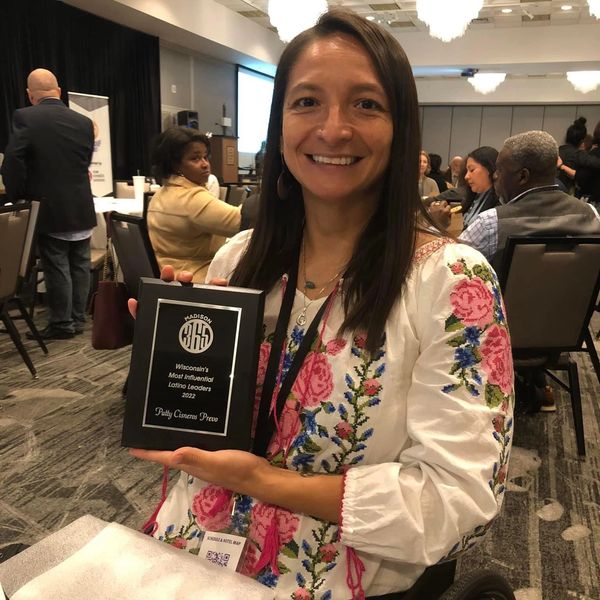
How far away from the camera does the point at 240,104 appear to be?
1013 centimetres

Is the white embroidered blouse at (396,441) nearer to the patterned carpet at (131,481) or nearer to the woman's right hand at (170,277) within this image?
the woman's right hand at (170,277)

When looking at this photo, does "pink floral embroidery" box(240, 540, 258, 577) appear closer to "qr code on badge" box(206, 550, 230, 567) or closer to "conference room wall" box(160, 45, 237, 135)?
"qr code on badge" box(206, 550, 230, 567)

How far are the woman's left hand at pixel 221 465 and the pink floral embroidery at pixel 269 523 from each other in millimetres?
78

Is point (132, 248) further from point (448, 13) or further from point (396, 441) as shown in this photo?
point (448, 13)

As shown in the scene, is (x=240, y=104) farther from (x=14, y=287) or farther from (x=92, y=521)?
(x=92, y=521)

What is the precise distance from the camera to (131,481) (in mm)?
2227

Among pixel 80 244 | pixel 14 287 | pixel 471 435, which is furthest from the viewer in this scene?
pixel 80 244

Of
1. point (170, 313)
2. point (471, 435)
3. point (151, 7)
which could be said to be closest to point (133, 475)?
point (170, 313)

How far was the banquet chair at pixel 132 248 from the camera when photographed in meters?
2.34

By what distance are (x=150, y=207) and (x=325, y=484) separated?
95.0 inches

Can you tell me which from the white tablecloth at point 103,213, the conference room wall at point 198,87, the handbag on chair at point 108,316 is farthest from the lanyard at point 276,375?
the conference room wall at point 198,87

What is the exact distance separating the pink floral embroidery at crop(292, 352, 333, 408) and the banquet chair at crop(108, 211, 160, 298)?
58.4 inches

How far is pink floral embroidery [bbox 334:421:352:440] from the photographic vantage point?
843 millimetres

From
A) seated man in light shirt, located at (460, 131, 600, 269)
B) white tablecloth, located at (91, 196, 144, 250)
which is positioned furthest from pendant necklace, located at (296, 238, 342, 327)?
white tablecloth, located at (91, 196, 144, 250)
